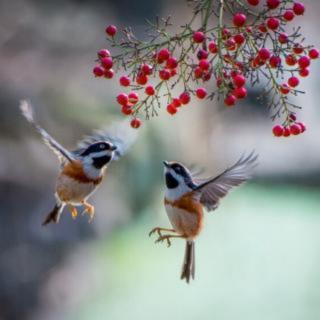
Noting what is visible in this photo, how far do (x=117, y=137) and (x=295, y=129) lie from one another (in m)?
0.63

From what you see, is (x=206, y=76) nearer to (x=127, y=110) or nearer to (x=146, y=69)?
Result: (x=146, y=69)

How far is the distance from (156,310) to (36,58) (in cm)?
297

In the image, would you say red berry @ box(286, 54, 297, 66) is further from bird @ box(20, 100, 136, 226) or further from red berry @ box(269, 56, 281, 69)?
bird @ box(20, 100, 136, 226)

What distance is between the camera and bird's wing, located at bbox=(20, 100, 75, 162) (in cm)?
268

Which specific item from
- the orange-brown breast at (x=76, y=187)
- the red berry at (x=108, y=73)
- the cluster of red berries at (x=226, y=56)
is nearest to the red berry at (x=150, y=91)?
the cluster of red berries at (x=226, y=56)

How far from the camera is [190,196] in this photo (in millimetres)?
3160

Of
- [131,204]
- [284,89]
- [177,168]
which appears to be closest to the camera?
[284,89]

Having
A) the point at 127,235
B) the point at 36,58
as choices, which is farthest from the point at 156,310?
the point at 36,58

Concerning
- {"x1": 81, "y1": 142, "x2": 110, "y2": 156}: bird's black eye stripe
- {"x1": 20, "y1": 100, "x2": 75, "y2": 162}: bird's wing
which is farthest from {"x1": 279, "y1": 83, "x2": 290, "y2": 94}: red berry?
{"x1": 20, "y1": 100, "x2": 75, "y2": 162}: bird's wing

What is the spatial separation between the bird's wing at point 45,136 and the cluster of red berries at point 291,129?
0.65 metres

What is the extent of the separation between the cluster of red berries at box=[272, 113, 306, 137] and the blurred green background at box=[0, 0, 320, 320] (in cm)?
501

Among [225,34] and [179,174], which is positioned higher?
[225,34]

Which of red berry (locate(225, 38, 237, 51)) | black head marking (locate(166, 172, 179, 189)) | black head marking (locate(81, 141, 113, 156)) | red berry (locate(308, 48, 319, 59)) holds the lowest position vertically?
black head marking (locate(166, 172, 179, 189))

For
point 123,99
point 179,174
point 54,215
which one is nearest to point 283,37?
point 123,99
